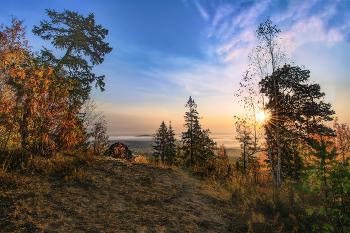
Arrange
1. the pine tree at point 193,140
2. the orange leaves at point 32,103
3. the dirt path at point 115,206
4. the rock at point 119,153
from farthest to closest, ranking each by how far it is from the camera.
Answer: the pine tree at point 193,140
the rock at point 119,153
the orange leaves at point 32,103
the dirt path at point 115,206

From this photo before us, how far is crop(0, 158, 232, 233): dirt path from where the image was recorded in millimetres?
3328

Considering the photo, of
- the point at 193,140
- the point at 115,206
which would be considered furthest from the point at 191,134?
the point at 115,206

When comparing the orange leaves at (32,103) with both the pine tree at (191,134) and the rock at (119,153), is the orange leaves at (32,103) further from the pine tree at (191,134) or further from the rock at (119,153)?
the pine tree at (191,134)

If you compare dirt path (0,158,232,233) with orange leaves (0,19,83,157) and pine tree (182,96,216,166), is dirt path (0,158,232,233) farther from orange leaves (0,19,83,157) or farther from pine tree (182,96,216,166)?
pine tree (182,96,216,166)

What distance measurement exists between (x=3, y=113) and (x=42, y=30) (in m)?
10.4

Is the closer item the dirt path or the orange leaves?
the dirt path

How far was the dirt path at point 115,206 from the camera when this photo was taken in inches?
131

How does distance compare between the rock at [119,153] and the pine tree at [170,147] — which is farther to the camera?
the pine tree at [170,147]

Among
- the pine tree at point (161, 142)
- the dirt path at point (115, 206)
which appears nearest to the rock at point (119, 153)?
the dirt path at point (115, 206)

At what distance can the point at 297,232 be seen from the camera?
405cm

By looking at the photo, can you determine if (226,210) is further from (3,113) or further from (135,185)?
(3,113)

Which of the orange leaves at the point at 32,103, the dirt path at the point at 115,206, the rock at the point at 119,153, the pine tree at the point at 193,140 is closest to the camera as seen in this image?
the dirt path at the point at 115,206

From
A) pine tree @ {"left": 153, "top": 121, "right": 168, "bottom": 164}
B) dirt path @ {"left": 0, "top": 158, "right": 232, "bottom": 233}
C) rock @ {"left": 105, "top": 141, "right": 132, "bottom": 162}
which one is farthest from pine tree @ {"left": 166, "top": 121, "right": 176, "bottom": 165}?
dirt path @ {"left": 0, "top": 158, "right": 232, "bottom": 233}

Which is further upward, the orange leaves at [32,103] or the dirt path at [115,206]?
the orange leaves at [32,103]
